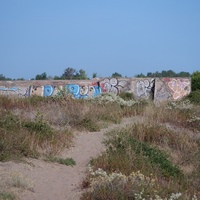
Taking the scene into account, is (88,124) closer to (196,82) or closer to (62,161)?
(62,161)

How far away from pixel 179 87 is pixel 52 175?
64.7 ft

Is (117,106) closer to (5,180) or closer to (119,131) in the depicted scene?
(119,131)

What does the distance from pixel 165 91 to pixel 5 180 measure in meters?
20.0

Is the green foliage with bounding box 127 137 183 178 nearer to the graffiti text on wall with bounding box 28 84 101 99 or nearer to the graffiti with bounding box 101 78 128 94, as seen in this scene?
the graffiti text on wall with bounding box 28 84 101 99

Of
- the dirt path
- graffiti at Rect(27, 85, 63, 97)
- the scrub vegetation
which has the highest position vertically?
graffiti at Rect(27, 85, 63, 97)

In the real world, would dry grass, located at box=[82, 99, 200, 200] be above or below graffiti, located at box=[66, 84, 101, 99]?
below

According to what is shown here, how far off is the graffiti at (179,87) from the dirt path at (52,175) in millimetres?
17050

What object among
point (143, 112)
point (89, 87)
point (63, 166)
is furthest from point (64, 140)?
point (89, 87)

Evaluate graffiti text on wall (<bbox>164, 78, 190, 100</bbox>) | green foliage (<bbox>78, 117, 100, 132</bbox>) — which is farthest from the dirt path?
graffiti text on wall (<bbox>164, 78, 190, 100</bbox>)

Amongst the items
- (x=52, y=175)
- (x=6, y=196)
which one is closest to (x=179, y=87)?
(x=52, y=175)

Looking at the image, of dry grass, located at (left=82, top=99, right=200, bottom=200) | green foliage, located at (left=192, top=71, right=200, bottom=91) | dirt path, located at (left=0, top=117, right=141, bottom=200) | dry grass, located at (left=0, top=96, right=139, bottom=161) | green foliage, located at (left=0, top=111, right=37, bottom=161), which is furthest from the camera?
green foliage, located at (left=192, top=71, right=200, bottom=91)

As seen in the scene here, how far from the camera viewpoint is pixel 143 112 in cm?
1311

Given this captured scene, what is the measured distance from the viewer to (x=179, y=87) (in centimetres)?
2578

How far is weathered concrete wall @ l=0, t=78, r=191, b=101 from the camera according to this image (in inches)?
949
